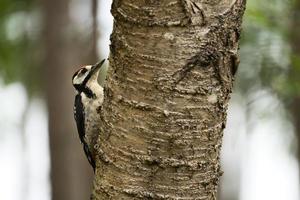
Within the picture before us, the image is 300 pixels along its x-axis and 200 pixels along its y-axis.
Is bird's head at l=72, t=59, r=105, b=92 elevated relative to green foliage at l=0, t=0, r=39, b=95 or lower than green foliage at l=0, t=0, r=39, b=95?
elevated

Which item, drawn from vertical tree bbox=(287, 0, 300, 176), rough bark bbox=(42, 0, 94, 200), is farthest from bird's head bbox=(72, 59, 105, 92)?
rough bark bbox=(42, 0, 94, 200)

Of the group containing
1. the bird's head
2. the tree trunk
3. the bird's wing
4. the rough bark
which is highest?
the tree trunk

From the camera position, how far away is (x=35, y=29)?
38.8 feet

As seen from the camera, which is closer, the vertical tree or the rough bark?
the vertical tree

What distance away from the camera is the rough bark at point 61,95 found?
9.57 m

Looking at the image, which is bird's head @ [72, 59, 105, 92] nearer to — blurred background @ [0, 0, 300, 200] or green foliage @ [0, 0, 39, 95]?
blurred background @ [0, 0, 300, 200]

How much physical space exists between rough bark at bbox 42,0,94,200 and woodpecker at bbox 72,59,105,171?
343 centimetres

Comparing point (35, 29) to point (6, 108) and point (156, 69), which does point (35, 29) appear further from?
point (156, 69)

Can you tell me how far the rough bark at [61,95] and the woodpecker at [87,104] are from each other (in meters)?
3.43

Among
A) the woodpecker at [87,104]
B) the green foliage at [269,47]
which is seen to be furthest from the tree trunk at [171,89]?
the green foliage at [269,47]

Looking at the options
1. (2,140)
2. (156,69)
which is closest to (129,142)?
(156,69)

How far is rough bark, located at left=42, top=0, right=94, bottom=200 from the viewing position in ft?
31.4

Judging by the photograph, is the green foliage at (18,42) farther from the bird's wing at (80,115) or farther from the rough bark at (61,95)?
the bird's wing at (80,115)

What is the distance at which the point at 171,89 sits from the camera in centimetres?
322
